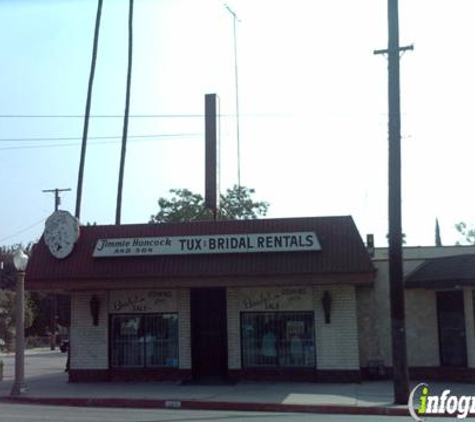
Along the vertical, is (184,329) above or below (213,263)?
below

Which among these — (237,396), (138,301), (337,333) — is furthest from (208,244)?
(237,396)

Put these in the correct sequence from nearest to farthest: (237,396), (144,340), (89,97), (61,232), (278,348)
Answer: (237,396) → (278,348) → (144,340) → (61,232) → (89,97)

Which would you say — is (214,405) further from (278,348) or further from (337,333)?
(337,333)

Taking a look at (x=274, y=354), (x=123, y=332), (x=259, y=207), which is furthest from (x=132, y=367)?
(x=259, y=207)

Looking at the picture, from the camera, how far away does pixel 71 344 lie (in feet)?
71.9

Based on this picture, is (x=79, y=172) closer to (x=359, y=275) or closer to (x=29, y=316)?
(x=359, y=275)

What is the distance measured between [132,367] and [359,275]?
7.21 meters

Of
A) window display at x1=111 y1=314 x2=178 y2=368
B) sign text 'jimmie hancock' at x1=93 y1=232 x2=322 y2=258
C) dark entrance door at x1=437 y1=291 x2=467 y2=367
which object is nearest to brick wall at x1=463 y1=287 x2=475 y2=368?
dark entrance door at x1=437 y1=291 x2=467 y2=367

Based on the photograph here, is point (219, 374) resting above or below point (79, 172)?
below

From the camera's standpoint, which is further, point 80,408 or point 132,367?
point 132,367

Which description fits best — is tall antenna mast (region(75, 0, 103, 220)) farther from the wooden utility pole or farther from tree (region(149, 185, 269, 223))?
tree (region(149, 185, 269, 223))

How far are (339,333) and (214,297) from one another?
12.4 ft

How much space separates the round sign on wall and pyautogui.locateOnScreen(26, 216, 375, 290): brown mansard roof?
238 mm

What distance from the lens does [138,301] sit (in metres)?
22.0
